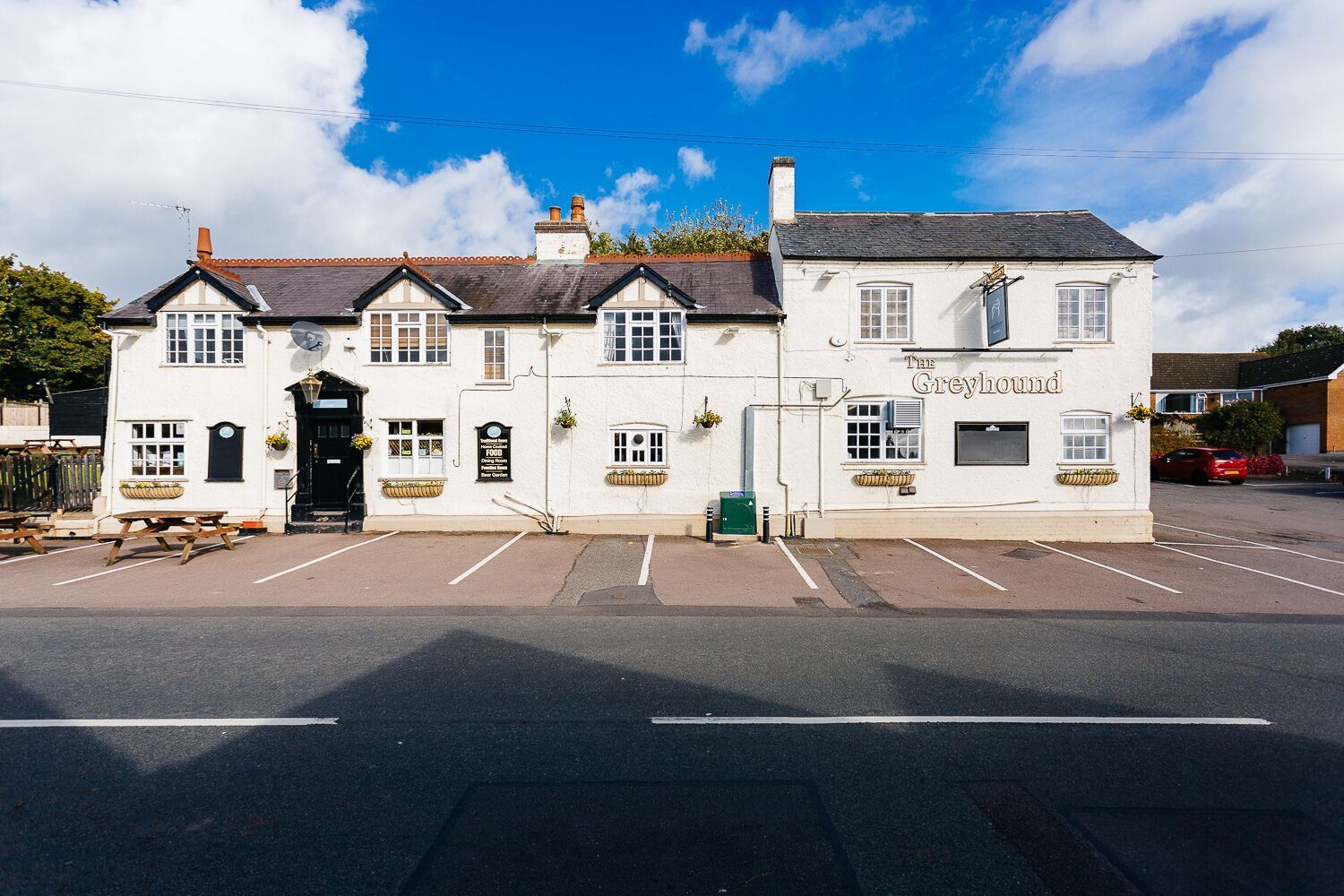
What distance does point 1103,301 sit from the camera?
1562 centimetres

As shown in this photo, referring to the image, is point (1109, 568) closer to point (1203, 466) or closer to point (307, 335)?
point (307, 335)

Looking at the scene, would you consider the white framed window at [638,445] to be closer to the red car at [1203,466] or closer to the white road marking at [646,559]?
the white road marking at [646,559]

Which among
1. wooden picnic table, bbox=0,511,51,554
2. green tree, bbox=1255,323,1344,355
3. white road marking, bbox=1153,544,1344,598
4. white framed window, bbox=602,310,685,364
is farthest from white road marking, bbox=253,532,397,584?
green tree, bbox=1255,323,1344,355

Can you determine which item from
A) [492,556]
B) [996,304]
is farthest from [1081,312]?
[492,556]

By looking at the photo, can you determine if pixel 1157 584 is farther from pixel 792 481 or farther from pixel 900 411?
pixel 792 481

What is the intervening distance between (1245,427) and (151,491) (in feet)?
164

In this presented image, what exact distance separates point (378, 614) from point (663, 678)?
454 centimetres

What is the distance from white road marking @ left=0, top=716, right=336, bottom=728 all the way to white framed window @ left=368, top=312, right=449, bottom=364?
39.1 ft

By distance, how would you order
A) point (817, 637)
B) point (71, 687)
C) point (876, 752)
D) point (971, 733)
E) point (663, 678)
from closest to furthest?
1. point (876, 752)
2. point (971, 733)
3. point (71, 687)
4. point (663, 678)
5. point (817, 637)

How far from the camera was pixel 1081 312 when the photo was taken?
15.6 m

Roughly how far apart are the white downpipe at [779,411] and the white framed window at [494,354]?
6.97m

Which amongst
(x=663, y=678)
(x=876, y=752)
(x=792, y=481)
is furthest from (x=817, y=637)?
(x=792, y=481)

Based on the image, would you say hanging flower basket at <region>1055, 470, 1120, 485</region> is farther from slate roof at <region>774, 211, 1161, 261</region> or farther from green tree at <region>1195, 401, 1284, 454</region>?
green tree at <region>1195, 401, 1284, 454</region>

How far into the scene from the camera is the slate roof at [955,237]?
51.1 ft
